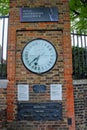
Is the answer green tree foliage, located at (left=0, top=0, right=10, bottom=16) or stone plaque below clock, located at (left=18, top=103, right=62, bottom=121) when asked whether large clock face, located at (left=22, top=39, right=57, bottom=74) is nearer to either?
stone plaque below clock, located at (left=18, top=103, right=62, bottom=121)

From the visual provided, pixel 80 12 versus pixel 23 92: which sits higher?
pixel 80 12

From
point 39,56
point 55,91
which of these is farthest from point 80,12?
point 55,91

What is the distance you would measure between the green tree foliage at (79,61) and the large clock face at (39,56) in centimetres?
119

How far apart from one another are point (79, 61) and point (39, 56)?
5.32ft

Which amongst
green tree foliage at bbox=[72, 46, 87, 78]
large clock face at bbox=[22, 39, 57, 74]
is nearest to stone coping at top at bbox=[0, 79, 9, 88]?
large clock face at bbox=[22, 39, 57, 74]

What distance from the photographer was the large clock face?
7.86m

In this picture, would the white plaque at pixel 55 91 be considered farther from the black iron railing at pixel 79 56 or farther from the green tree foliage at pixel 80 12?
the green tree foliage at pixel 80 12

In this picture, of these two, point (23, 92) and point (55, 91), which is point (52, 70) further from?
point (23, 92)

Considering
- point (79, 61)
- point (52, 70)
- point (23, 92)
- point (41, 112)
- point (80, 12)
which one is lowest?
point (41, 112)

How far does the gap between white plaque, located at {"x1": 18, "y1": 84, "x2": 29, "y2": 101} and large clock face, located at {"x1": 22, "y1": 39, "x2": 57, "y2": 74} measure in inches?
19.4

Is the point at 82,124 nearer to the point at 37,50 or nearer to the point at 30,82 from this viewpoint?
the point at 30,82

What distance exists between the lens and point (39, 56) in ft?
25.9

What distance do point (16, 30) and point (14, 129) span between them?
8.88 feet

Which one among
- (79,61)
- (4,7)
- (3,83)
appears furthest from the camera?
(4,7)
